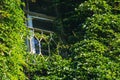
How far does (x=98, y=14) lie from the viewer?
10.5 meters

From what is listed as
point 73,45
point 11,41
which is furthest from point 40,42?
point 11,41

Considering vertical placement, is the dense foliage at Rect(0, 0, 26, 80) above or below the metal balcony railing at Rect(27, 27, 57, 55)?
above

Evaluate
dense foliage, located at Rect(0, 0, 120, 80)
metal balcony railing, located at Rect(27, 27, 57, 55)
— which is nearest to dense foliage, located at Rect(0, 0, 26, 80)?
dense foliage, located at Rect(0, 0, 120, 80)

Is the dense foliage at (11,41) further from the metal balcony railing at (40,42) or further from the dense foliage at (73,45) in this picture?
the metal balcony railing at (40,42)

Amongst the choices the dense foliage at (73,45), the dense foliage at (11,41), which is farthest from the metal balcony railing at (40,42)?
the dense foliage at (11,41)

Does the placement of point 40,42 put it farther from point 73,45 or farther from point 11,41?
point 11,41

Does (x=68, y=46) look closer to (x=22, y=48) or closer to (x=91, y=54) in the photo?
(x=91, y=54)

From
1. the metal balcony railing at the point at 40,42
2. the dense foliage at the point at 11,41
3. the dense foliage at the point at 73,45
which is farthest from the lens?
the metal balcony railing at the point at 40,42

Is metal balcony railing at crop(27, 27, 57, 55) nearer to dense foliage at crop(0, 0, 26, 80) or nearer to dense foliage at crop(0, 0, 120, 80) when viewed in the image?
dense foliage at crop(0, 0, 120, 80)

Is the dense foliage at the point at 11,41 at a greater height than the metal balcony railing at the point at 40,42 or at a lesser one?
greater

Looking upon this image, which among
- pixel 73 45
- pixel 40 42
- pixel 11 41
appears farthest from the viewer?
pixel 40 42

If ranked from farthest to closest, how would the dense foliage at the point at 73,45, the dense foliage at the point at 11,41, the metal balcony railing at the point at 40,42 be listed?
the metal balcony railing at the point at 40,42
the dense foliage at the point at 73,45
the dense foliage at the point at 11,41

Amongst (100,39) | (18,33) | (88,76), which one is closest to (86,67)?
(88,76)

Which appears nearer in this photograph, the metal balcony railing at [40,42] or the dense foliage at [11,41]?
the dense foliage at [11,41]
